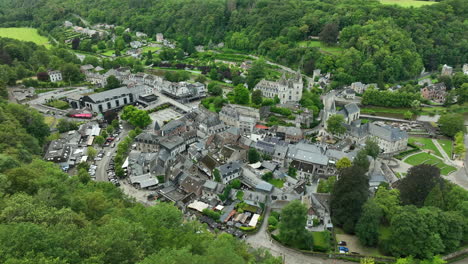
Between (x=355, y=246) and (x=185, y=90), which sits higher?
(x=185, y=90)

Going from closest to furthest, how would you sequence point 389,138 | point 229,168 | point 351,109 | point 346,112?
point 229,168, point 389,138, point 346,112, point 351,109

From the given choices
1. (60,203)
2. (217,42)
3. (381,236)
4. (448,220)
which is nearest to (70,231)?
(60,203)

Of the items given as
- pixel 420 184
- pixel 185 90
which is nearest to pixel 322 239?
pixel 420 184

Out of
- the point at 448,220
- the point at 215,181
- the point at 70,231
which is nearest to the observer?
the point at 70,231

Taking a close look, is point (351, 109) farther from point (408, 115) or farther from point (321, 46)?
point (321, 46)

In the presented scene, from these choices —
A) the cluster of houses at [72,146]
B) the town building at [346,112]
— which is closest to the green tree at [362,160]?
the town building at [346,112]

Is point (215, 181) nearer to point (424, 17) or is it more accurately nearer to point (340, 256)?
point (340, 256)

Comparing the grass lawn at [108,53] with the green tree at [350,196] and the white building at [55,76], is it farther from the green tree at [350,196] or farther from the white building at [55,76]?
the green tree at [350,196]
